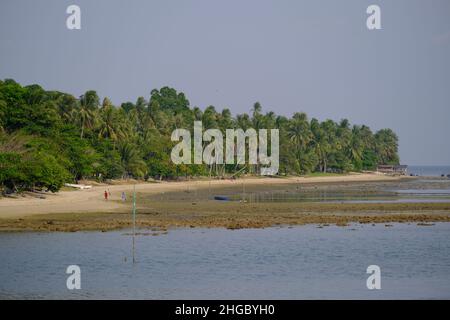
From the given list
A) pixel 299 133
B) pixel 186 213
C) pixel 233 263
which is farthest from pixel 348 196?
pixel 299 133

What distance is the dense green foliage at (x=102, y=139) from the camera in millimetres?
67375

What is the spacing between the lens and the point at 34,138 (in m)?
78.2

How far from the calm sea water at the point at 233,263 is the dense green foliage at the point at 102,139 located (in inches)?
873

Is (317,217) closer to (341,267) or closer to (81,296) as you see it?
(341,267)

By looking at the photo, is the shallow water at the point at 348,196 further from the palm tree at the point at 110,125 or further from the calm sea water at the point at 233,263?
the calm sea water at the point at 233,263

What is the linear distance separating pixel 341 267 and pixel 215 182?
96423 millimetres

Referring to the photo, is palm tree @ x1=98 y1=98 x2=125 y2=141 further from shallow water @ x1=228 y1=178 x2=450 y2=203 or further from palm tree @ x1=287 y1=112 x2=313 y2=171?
palm tree @ x1=287 y1=112 x2=313 y2=171

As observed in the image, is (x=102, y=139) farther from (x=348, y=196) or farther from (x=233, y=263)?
(x=233, y=263)

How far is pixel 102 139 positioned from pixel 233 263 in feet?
241

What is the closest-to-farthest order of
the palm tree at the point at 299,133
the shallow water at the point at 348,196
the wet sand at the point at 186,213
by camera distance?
1. the wet sand at the point at 186,213
2. the shallow water at the point at 348,196
3. the palm tree at the point at 299,133

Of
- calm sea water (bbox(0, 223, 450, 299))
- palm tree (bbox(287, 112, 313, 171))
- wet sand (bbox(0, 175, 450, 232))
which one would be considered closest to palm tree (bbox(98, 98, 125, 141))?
wet sand (bbox(0, 175, 450, 232))

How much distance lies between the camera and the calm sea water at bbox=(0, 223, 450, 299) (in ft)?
99.5

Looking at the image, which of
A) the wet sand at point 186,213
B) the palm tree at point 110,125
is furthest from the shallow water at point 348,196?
the palm tree at point 110,125
